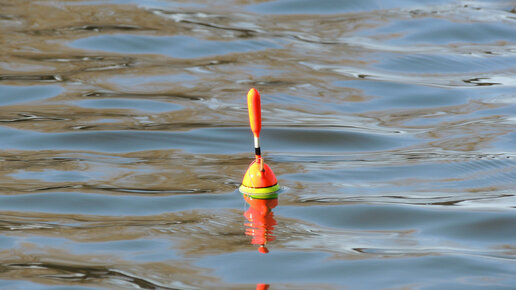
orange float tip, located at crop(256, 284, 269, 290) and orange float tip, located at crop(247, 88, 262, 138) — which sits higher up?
orange float tip, located at crop(247, 88, 262, 138)

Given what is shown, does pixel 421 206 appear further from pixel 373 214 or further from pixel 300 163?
pixel 300 163

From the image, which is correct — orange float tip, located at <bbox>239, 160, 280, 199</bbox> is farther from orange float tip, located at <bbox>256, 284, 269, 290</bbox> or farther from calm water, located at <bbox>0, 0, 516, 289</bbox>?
orange float tip, located at <bbox>256, 284, 269, 290</bbox>

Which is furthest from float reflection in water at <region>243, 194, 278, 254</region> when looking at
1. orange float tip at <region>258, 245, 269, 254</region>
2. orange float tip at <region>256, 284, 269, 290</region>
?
orange float tip at <region>256, 284, 269, 290</region>

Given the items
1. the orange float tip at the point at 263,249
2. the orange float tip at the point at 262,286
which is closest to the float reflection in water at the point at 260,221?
the orange float tip at the point at 263,249

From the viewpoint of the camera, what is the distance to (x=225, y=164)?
3.71 metres

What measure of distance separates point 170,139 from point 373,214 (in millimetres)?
1273

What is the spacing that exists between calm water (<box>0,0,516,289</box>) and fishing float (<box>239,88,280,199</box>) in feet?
0.23

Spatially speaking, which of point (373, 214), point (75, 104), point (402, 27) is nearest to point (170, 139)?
point (75, 104)

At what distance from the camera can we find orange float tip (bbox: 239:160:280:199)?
10.5 ft

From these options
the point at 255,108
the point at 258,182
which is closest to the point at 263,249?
the point at 258,182

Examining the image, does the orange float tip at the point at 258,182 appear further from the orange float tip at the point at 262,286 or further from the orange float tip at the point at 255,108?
the orange float tip at the point at 262,286

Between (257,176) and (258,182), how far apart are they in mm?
23

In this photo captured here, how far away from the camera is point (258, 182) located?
322 cm

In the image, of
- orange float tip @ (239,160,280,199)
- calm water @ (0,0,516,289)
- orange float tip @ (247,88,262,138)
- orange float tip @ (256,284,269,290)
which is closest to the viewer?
orange float tip @ (256,284,269,290)
